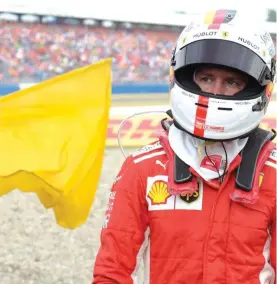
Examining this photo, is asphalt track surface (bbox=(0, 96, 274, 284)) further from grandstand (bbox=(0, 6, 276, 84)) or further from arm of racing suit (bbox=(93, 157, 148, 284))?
grandstand (bbox=(0, 6, 276, 84))

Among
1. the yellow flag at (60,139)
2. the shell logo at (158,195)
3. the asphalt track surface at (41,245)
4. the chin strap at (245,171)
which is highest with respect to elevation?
the chin strap at (245,171)

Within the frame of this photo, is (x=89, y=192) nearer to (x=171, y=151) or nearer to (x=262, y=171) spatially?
(x=171, y=151)

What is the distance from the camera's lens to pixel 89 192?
281cm

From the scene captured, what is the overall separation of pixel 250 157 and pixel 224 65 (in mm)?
322

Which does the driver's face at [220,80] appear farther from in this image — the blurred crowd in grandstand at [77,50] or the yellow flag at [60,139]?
the blurred crowd in grandstand at [77,50]

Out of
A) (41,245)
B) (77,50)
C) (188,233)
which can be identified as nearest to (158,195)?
(188,233)

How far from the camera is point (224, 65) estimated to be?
6.81 feet

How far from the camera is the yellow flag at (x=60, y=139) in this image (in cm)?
277

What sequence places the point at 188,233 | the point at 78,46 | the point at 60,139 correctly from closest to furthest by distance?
the point at 188,233
the point at 60,139
the point at 78,46

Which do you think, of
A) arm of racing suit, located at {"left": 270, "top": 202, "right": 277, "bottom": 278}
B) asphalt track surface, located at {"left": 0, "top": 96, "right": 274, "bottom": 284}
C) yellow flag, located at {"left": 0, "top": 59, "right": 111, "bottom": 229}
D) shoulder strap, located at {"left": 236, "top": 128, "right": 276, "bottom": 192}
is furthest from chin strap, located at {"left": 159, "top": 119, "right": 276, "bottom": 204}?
asphalt track surface, located at {"left": 0, "top": 96, "right": 274, "bottom": 284}

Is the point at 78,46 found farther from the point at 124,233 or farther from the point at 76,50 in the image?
the point at 124,233

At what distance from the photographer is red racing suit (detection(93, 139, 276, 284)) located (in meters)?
1.99

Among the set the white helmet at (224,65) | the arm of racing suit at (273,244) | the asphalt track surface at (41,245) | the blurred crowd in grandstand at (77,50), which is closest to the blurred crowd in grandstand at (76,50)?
the blurred crowd in grandstand at (77,50)

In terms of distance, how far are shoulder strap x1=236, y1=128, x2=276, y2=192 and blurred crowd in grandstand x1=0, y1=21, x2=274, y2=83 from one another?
53.7 ft
